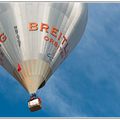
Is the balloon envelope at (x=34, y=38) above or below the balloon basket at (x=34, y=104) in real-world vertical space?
above

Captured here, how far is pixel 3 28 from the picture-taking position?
19969 mm

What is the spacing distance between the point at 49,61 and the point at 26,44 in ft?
5.19

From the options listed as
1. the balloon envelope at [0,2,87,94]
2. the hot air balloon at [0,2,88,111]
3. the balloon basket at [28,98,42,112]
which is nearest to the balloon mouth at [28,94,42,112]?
the balloon basket at [28,98,42,112]

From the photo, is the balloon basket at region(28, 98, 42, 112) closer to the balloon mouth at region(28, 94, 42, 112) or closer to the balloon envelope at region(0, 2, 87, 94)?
the balloon mouth at region(28, 94, 42, 112)

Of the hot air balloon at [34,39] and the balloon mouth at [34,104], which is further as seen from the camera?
the hot air balloon at [34,39]

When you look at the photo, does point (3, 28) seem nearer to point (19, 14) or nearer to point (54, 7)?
point (19, 14)

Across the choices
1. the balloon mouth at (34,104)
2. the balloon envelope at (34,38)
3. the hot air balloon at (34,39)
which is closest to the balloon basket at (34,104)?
the balloon mouth at (34,104)

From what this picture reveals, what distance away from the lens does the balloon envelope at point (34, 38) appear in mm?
18734

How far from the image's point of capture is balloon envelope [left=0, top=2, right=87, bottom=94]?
18734 mm

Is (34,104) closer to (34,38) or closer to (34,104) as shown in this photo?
(34,104)

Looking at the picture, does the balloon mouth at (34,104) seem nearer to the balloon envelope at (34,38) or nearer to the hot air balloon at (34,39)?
the hot air balloon at (34,39)

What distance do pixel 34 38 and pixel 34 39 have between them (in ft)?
0.25

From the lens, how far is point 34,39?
19.6 m

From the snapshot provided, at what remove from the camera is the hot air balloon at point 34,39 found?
18719 millimetres
